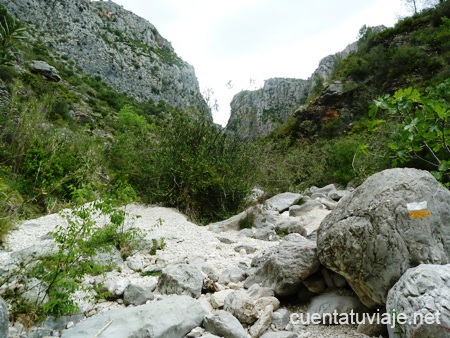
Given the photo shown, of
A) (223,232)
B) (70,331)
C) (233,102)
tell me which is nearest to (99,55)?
(233,102)

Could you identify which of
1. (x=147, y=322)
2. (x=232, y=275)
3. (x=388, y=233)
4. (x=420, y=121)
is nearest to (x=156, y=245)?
(x=232, y=275)

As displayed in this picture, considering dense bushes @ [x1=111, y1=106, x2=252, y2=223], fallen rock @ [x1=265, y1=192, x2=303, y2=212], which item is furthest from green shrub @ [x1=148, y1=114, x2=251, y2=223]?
fallen rock @ [x1=265, y1=192, x2=303, y2=212]

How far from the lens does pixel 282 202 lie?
848cm

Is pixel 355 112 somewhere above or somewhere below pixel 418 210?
above

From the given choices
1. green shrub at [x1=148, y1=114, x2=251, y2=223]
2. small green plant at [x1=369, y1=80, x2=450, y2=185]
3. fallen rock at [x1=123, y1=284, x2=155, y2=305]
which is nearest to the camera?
small green plant at [x1=369, y1=80, x2=450, y2=185]

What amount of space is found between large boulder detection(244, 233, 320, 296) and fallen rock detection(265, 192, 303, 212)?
4926 mm

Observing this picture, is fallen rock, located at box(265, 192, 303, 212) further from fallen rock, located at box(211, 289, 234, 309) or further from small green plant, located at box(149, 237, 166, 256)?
fallen rock, located at box(211, 289, 234, 309)

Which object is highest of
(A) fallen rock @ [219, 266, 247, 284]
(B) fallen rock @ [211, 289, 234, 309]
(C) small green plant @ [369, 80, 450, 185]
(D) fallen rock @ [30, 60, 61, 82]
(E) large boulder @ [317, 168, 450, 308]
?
(D) fallen rock @ [30, 60, 61, 82]

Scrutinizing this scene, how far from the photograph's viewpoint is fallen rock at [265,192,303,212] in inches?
324

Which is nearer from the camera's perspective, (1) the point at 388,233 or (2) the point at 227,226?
(1) the point at 388,233

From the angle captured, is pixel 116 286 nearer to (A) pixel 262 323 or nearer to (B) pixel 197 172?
(A) pixel 262 323

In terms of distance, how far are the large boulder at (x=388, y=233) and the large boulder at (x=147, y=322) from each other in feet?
4.26

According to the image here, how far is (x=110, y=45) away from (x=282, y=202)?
42.0 metres

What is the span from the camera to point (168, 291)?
3.03m
